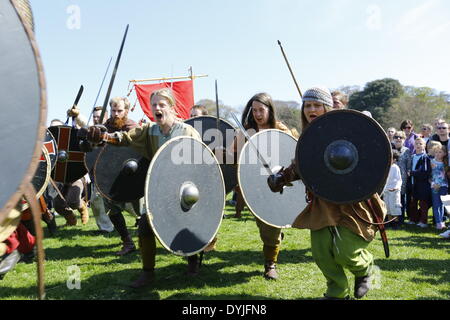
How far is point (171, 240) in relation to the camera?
272 cm

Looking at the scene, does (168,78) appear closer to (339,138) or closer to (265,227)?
(265,227)

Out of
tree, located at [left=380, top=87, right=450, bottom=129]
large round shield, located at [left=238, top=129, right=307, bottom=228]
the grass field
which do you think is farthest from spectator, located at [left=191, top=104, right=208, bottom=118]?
tree, located at [left=380, top=87, right=450, bottom=129]

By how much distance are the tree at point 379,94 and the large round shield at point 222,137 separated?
35570mm

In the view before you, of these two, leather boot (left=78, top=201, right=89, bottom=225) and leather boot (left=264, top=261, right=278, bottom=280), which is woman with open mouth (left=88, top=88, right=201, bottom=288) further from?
leather boot (left=78, top=201, right=89, bottom=225)

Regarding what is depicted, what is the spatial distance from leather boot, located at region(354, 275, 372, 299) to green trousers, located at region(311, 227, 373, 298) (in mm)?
186

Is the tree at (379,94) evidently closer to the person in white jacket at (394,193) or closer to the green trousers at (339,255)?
the person in white jacket at (394,193)

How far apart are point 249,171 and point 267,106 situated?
0.79 metres

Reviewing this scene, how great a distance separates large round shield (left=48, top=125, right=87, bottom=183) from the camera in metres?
4.93

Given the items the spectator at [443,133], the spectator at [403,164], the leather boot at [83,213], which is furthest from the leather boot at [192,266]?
the spectator at [443,133]

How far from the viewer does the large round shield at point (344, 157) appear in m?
2.38

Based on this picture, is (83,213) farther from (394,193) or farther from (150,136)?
(394,193)

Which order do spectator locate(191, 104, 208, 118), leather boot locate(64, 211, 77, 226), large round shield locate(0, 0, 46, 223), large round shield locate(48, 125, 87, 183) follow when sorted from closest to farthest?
large round shield locate(0, 0, 46, 223) < large round shield locate(48, 125, 87, 183) < spectator locate(191, 104, 208, 118) < leather boot locate(64, 211, 77, 226)

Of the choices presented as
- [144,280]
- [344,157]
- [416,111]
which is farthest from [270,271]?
[416,111]
